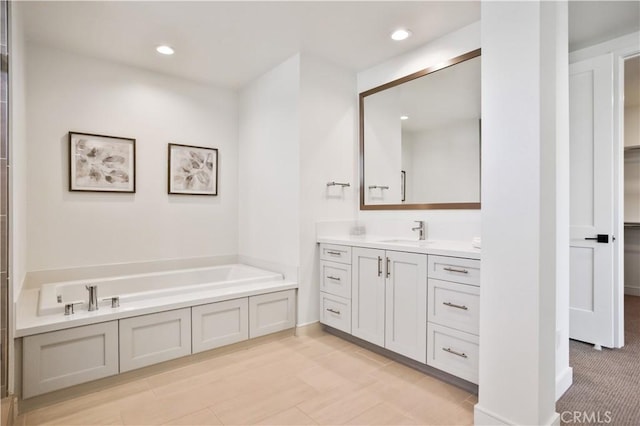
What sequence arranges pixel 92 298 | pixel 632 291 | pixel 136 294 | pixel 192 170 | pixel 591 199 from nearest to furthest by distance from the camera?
1. pixel 92 298
2. pixel 136 294
3. pixel 591 199
4. pixel 192 170
5. pixel 632 291

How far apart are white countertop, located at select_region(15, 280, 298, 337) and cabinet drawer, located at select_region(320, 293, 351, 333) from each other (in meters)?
0.36

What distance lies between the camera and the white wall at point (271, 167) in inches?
124

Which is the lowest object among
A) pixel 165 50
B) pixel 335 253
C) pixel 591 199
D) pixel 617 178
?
pixel 335 253

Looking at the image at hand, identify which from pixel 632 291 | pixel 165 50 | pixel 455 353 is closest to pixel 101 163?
pixel 165 50

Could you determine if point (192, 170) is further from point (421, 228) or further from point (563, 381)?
point (563, 381)

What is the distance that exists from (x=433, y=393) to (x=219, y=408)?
4.13ft

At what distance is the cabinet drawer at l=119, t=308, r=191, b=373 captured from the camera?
226 centimetres

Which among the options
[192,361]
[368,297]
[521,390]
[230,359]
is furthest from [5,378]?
[521,390]

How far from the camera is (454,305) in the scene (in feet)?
6.97

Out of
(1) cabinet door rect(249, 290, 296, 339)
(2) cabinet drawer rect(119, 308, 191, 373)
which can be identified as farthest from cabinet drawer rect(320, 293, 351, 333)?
(2) cabinet drawer rect(119, 308, 191, 373)

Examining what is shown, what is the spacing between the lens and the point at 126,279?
315 centimetres

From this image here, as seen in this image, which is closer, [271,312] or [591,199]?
[591,199]

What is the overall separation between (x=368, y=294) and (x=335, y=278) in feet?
1.33

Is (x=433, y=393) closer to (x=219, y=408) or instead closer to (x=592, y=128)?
(x=219, y=408)
